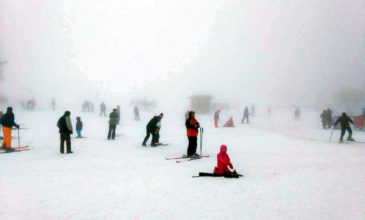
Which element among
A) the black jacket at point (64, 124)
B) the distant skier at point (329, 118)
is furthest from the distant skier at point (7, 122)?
the distant skier at point (329, 118)

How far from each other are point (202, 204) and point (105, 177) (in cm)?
343

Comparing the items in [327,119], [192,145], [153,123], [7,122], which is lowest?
[192,145]

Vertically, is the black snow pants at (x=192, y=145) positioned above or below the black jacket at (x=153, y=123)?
below

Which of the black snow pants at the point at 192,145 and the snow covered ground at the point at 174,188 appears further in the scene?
the black snow pants at the point at 192,145

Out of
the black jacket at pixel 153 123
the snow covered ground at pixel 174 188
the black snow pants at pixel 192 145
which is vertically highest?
the black jacket at pixel 153 123

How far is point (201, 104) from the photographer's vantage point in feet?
142

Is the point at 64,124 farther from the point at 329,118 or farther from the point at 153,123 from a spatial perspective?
the point at 329,118

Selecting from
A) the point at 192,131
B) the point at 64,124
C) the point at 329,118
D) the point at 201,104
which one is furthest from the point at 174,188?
the point at 201,104

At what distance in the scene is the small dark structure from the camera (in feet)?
142

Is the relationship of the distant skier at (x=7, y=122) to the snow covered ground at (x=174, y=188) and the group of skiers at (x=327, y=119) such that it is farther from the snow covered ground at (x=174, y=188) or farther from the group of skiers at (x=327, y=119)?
the group of skiers at (x=327, y=119)

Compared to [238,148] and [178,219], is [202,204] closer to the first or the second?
[178,219]

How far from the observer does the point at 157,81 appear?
652 ft

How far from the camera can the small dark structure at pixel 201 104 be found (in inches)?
1699

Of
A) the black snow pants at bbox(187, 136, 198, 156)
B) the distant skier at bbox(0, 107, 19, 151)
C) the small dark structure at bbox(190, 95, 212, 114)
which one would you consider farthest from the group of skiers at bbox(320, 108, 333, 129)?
the distant skier at bbox(0, 107, 19, 151)
